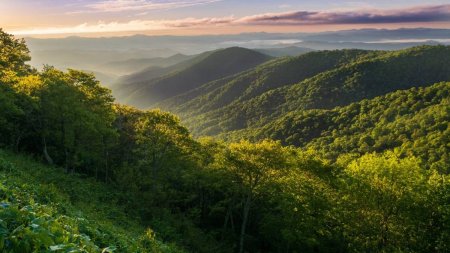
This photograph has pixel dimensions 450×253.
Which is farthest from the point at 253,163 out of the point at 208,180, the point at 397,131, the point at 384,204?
the point at 397,131

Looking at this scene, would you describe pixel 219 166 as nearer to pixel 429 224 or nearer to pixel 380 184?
pixel 380 184

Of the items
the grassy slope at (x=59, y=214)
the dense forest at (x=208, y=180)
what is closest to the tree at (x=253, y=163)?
the dense forest at (x=208, y=180)

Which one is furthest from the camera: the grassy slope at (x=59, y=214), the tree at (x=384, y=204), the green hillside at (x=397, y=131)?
the green hillside at (x=397, y=131)

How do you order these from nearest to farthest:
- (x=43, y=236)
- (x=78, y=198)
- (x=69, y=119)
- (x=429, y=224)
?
(x=43, y=236)
(x=78, y=198)
(x=429, y=224)
(x=69, y=119)

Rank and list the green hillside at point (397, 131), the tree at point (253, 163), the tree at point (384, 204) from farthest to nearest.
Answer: the green hillside at point (397, 131), the tree at point (253, 163), the tree at point (384, 204)

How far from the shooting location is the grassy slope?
21.7ft

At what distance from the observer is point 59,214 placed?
16219 mm

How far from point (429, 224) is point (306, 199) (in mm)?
13813

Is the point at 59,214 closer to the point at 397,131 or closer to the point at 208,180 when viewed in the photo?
the point at 208,180

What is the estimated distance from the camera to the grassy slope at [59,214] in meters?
6.61

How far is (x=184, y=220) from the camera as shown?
1816 inches

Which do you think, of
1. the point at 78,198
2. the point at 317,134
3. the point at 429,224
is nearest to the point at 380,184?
the point at 429,224

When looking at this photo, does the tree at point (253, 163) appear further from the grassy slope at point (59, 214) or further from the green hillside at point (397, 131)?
the green hillside at point (397, 131)

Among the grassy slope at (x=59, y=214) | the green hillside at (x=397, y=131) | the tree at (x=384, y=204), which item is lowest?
the green hillside at (x=397, y=131)
